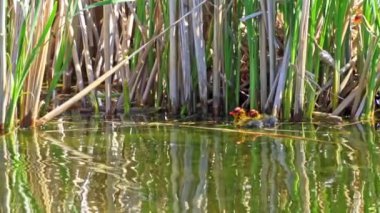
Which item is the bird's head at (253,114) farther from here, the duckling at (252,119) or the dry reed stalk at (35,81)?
the dry reed stalk at (35,81)

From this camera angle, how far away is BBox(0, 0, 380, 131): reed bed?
3891 mm

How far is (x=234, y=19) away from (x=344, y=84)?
0.63 metres

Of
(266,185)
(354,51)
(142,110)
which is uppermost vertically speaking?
(354,51)

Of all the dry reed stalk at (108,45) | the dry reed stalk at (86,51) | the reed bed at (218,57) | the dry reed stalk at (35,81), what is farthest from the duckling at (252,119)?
the dry reed stalk at (35,81)

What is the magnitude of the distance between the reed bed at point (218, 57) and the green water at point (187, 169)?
0.63ft

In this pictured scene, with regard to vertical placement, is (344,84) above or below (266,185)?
above

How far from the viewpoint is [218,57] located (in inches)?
164

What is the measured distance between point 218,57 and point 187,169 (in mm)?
1139

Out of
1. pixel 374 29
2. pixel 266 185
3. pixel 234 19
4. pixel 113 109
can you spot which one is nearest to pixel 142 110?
pixel 113 109

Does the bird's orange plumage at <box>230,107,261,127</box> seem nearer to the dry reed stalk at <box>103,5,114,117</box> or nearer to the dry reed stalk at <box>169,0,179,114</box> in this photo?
the dry reed stalk at <box>169,0,179,114</box>

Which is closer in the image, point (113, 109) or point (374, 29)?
point (374, 29)

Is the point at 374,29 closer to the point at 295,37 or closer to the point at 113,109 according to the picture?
the point at 295,37

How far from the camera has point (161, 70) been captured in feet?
14.0

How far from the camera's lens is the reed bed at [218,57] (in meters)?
3.89
